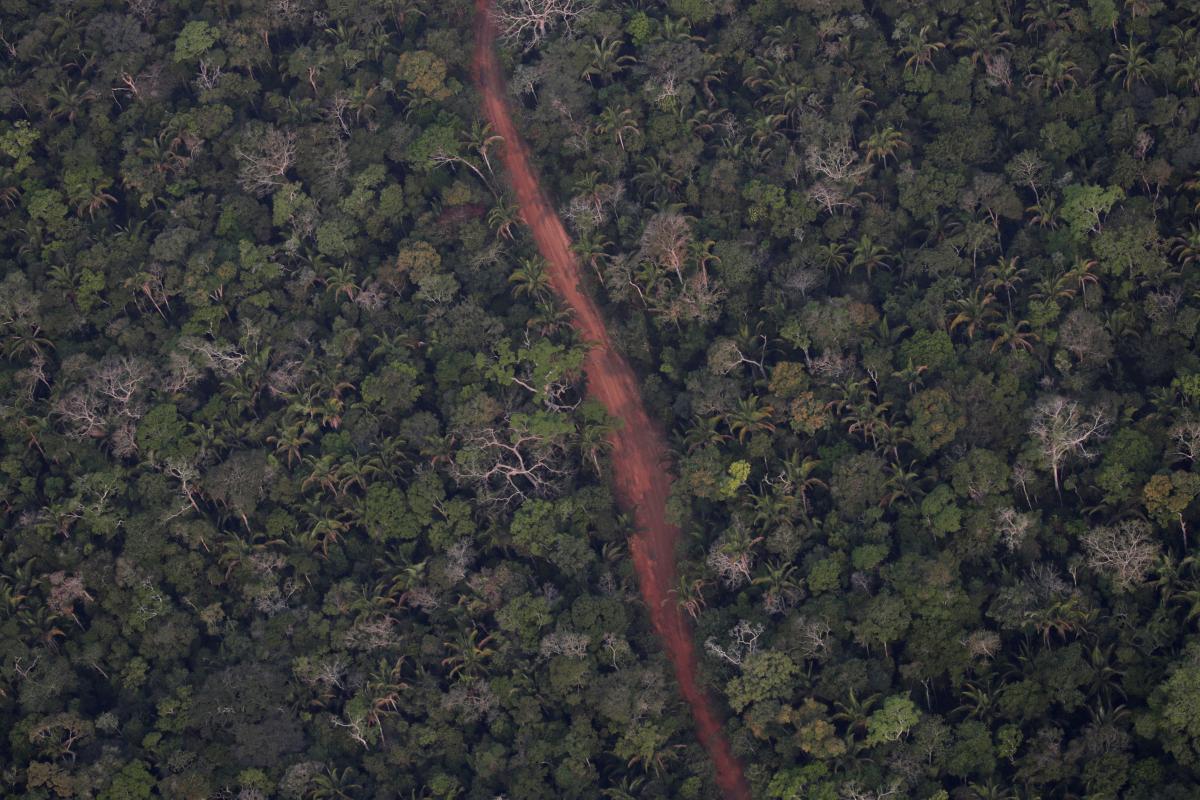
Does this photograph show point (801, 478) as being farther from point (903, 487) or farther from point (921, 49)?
point (921, 49)

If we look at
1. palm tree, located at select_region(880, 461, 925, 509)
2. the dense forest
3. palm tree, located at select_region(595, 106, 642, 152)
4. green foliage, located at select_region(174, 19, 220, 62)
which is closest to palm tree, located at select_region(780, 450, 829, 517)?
the dense forest

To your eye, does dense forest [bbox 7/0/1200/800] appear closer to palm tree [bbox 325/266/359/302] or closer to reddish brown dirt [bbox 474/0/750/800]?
palm tree [bbox 325/266/359/302]

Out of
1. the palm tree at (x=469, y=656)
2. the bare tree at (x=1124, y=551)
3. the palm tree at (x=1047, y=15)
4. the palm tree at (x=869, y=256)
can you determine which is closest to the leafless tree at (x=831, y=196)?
the palm tree at (x=869, y=256)

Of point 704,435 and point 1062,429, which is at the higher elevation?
point 1062,429

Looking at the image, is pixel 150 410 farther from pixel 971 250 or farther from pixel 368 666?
pixel 971 250

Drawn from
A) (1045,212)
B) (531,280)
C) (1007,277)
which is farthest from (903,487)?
(531,280)

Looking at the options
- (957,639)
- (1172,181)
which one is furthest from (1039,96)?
(957,639)
